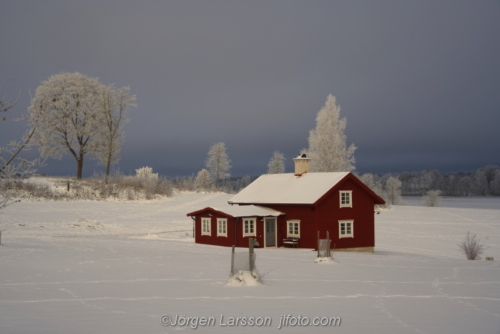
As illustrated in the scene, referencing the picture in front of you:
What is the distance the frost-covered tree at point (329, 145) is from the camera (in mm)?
58312

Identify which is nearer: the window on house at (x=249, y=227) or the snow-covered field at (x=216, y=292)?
the snow-covered field at (x=216, y=292)

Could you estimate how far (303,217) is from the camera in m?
34.0

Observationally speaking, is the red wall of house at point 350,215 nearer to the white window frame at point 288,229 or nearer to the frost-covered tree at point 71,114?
the white window frame at point 288,229

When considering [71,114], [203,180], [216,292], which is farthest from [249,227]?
[203,180]

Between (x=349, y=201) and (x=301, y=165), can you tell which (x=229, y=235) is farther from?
(x=301, y=165)

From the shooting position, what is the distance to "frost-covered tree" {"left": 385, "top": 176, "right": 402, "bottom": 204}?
86.0 meters

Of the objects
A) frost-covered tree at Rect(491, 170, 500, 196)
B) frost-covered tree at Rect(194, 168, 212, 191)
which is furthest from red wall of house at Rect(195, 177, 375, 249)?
frost-covered tree at Rect(491, 170, 500, 196)

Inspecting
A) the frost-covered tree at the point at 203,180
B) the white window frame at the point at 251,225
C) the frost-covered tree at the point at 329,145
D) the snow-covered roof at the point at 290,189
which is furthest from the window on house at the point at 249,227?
the frost-covered tree at the point at 203,180

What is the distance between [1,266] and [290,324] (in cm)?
1216

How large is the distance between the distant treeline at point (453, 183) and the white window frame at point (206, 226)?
111429 mm

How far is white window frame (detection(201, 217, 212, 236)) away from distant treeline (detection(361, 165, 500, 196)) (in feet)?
366

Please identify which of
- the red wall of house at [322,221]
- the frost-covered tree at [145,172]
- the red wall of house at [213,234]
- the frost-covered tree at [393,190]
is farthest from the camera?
the frost-covered tree at [393,190]

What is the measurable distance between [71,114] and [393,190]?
177 feet

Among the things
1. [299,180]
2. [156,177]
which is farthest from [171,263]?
[156,177]
